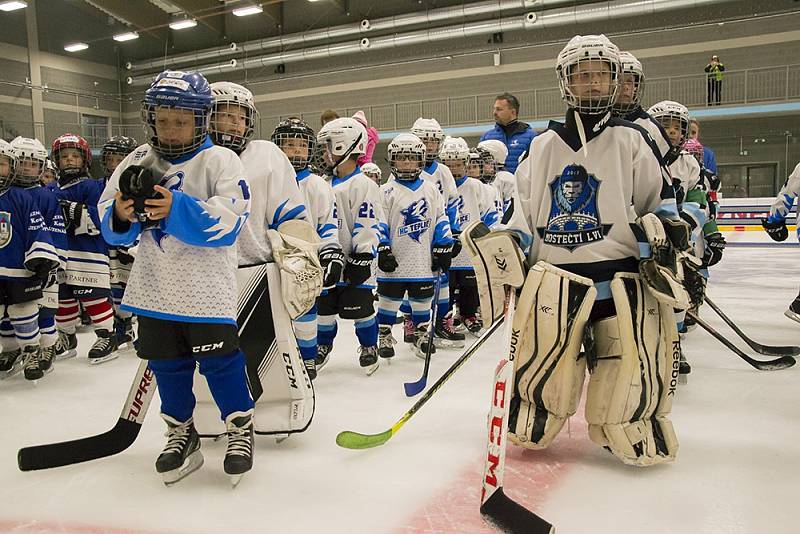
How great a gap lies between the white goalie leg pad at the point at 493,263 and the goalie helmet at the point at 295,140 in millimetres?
1281

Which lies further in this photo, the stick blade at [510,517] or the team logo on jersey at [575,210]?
the team logo on jersey at [575,210]

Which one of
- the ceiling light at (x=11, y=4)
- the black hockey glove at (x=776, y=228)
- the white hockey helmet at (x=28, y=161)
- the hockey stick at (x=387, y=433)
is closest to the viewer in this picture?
the hockey stick at (x=387, y=433)

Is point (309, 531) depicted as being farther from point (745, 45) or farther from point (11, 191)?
point (745, 45)

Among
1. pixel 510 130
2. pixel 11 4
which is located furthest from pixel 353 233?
pixel 11 4

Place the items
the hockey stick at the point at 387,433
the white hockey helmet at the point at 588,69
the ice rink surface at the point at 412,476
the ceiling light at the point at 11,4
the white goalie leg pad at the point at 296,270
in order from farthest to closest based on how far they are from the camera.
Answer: the ceiling light at the point at 11,4
the white goalie leg pad at the point at 296,270
the hockey stick at the point at 387,433
the white hockey helmet at the point at 588,69
the ice rink surface at the point at 412,476

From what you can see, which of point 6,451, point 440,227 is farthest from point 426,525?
point 440,227

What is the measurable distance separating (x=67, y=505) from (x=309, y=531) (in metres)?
0.78

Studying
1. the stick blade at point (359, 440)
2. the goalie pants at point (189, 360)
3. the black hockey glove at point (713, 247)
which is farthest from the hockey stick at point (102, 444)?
the black hockey glove at point (713, 247)

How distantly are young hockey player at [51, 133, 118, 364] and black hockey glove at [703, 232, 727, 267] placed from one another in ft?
12.4

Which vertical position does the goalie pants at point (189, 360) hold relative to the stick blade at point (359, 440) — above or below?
above

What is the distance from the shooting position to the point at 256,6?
48.9 feet

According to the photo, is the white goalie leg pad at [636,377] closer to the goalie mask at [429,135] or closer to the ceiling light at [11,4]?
the goalie mask at [429,135]

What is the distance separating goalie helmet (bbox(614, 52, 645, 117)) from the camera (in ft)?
8.04

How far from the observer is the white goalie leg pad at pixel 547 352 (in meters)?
A: 2.03
